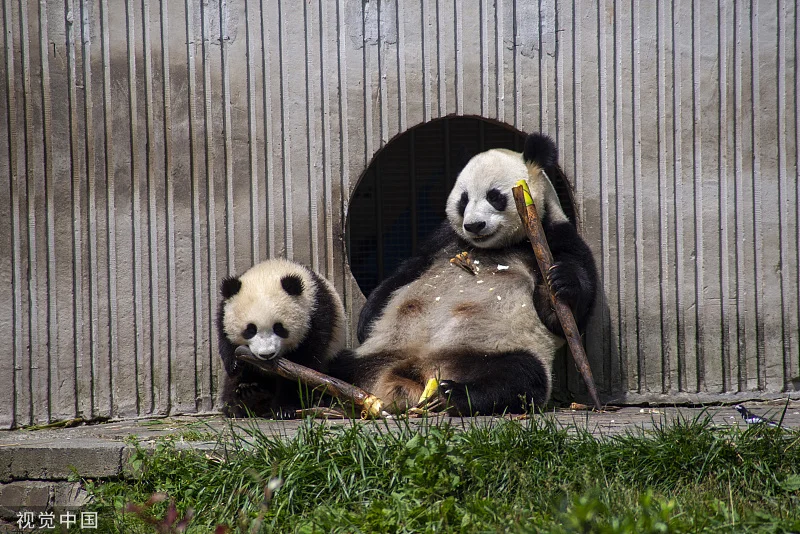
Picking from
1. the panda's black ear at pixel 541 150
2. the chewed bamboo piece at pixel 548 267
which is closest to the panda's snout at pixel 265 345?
the chewed bamboo piece at pixel 548 267

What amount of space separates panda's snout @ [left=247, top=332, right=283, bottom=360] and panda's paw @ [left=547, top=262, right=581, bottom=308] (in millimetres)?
1633

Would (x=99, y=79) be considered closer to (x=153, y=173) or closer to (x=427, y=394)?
(x=153, y=173)

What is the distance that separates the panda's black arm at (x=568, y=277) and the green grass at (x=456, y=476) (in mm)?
1267

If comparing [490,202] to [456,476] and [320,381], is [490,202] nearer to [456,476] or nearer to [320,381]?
[320,381]

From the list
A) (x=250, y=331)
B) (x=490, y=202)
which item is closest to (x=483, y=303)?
(x=490, y=202)

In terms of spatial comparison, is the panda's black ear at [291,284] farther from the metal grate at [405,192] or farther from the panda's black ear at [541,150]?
the metal grate at [405,192]

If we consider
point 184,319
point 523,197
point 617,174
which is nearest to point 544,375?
point 523,197

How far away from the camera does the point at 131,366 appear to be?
510cm

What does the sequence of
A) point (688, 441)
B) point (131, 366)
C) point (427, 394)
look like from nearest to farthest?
1. point (688, 441)
2. point (427, 394)
3. point (131, 366)

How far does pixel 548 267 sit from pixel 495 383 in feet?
2.71

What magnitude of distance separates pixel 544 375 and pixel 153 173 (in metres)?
2.80

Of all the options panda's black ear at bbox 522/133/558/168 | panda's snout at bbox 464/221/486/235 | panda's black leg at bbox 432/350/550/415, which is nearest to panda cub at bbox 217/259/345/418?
panda's black leg at bbox 432/350/550/415

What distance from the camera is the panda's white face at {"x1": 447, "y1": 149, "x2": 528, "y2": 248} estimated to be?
5.02 m

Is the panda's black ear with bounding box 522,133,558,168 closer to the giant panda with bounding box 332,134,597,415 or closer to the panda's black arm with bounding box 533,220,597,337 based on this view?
the giant panda with bounding box 332,134,597,415
